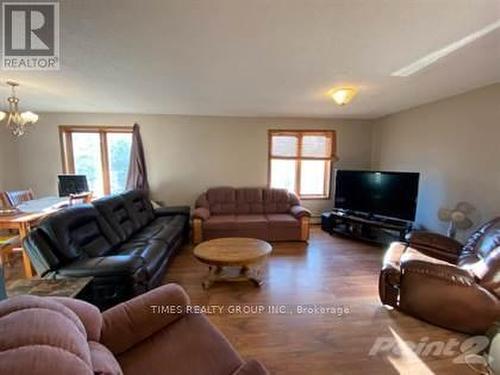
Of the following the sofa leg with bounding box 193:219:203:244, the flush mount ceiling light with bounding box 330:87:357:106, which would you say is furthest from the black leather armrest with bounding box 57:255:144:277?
the flush mount ceiling light with bounding box 330:87:357:106

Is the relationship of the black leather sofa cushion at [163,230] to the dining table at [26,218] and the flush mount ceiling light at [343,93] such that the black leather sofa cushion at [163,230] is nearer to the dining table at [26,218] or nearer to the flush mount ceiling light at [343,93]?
the dining table at [26,218]

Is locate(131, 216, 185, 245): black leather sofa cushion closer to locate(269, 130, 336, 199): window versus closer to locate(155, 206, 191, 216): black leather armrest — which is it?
locate(155, 206, 191, 216): black leather armrest

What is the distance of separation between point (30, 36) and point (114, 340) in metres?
2.29

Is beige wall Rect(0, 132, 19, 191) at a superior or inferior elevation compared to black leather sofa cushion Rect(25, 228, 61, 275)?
superior

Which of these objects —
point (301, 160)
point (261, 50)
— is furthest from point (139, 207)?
point (301, 160)

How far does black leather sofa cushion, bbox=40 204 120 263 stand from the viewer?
2.22 m

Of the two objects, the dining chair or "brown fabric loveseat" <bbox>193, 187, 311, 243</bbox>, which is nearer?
the dining chair

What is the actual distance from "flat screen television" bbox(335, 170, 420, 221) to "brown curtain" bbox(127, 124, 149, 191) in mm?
3755

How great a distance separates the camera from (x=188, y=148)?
507 cm

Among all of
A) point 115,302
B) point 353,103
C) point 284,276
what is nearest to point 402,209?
point 353,103

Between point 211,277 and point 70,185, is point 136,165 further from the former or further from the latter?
point 211,277

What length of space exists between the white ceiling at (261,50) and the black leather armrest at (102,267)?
181cm

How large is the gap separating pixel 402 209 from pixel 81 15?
4.39 meters

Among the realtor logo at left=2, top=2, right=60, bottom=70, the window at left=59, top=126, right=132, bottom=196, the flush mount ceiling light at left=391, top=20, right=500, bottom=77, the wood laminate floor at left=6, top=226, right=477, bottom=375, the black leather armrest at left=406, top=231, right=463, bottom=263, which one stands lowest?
the wood laminate floor at left=6, top=226, right=477, bottom=375
